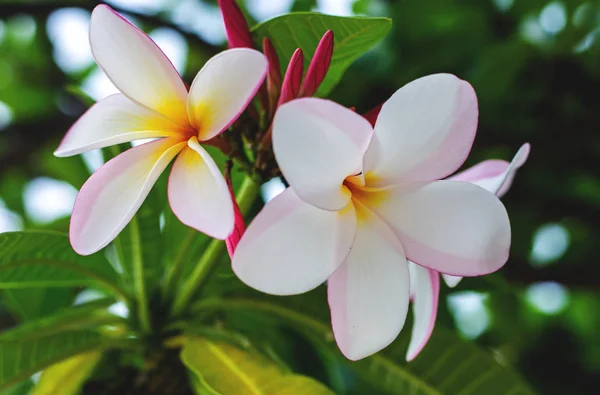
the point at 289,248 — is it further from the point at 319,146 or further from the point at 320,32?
the point at 320,32

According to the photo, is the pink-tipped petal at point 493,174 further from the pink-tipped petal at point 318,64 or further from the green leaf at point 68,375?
the green leaf at point 68,375

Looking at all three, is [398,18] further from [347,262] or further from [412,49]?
[347,262]

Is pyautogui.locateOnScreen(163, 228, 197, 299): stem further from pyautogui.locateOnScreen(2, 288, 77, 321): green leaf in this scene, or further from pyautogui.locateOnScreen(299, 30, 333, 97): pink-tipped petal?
pyautogui.locateOnScreen(2, 288, 77, 321): green leaf

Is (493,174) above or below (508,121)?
above

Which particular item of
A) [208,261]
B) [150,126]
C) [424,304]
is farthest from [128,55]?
[424,304]

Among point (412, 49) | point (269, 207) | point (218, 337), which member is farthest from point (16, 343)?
point (412, 49)

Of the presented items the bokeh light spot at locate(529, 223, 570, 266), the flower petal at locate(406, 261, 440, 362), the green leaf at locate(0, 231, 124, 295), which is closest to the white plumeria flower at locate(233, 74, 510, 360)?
the flower petal at locate(406, 261, 440, 362)

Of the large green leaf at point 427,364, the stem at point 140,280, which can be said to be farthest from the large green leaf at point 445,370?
the stem at point 140,280
